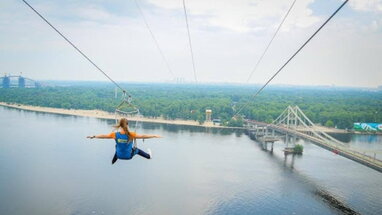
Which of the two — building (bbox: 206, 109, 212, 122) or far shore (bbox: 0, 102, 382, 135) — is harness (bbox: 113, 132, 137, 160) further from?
building (bbox: 206, 109, 212, 122)

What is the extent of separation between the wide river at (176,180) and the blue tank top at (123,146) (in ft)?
35.9

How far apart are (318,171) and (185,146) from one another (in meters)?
10.2

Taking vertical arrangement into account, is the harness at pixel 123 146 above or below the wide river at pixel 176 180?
above

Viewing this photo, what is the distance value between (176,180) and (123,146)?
15048mm

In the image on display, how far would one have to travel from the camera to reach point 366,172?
2267 cm

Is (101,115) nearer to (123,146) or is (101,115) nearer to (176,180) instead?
(176,180)

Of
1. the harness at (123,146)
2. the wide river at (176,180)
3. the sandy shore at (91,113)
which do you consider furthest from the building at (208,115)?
the harness at (123,146)

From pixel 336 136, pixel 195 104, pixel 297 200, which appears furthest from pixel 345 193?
pixel 195 104

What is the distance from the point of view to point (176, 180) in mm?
19250

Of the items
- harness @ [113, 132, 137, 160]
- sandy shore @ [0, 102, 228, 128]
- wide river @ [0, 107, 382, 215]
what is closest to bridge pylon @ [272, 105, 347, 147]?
wide river @ [0, 107, 382, 215]

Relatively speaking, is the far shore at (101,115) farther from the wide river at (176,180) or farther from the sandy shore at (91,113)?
the wide river at (176,180)

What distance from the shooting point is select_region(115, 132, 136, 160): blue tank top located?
176 inches

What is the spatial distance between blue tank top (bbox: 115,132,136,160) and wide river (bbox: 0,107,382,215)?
35.9 feet

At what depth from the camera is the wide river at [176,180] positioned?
15.9m
